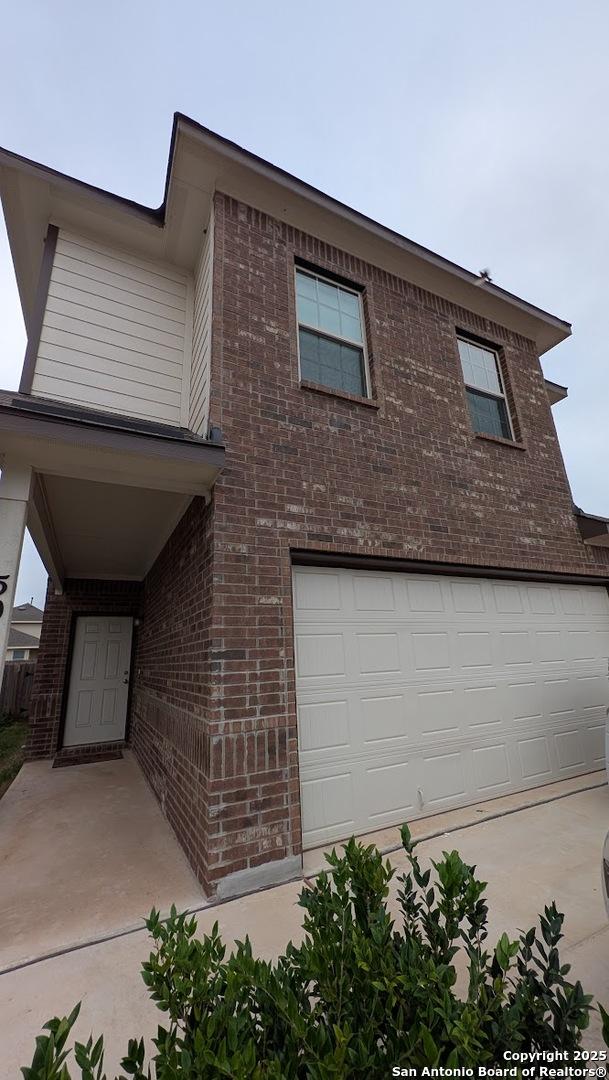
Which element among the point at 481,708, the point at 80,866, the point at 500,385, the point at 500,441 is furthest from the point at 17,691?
the point at 500,385

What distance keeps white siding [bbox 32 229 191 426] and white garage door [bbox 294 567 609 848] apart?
8.18 feet

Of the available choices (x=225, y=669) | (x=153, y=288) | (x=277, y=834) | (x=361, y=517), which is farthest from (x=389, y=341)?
(x=277, y=834)

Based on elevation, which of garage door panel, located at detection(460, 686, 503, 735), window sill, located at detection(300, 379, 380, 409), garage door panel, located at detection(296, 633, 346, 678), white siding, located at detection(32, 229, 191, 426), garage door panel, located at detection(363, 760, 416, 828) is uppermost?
white siding, located at detection(32, 229, 191, 426)

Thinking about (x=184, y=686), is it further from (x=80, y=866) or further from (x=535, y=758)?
(x=535, y=758)

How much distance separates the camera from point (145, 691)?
6.49m

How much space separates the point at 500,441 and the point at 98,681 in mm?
7459

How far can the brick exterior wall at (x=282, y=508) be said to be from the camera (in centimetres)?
320

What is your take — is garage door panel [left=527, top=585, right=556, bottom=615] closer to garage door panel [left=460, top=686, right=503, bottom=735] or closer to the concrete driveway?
garage door panel [left=460, top=686, right=503, bottom=735]

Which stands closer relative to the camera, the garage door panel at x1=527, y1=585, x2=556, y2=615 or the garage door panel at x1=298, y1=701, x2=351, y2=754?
the garage door panel at x1=298, y1=701, x2=351, y2=754

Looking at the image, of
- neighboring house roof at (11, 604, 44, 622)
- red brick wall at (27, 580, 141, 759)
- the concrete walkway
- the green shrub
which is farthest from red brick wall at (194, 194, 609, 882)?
neighboring house roof at (11, 604, 44, 622)

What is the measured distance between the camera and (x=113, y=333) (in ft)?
14.7

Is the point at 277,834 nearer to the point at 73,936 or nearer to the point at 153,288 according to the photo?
the point at 73,936

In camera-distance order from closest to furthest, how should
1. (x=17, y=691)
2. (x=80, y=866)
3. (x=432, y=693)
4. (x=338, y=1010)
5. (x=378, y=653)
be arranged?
(x=338, y=1010), (x=80, y=866), (x=378, y=653), (x=432, y=693), (x=17, y=691)

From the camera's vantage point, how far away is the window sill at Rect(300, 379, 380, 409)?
425cm
